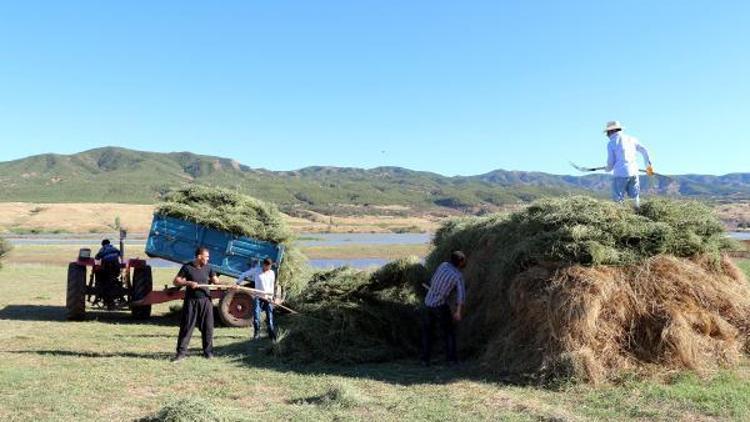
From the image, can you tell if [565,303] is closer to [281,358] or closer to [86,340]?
[281,358]

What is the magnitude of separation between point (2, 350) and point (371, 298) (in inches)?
239

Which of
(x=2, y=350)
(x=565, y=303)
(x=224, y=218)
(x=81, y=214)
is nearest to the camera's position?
(x=565, y=303)

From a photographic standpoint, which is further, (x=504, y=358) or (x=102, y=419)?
(x=504, y=358)

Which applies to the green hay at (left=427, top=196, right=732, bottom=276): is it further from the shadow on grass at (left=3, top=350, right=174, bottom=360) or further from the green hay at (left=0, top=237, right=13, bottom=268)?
the green hay at (left=0, top=237, right=13, bottom=268)

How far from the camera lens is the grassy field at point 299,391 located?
6605 mm

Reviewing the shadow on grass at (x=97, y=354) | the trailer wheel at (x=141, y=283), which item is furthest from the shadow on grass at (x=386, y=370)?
the trailer wheel at (x=141, y=283)

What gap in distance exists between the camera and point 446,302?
31.5ft

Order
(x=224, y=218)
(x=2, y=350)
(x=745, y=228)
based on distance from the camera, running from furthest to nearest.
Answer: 1. (x=745, y=228)
2. (x=224, y=218)
3. (x=2, y=350)

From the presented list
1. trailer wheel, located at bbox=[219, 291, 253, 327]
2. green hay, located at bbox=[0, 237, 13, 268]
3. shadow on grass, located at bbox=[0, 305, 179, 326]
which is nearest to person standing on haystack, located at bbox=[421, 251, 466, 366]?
trailer wheel, located at bbox=[219, 291, 253, 327]

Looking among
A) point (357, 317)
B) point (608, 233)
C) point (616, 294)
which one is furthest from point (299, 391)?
point (608, 233)

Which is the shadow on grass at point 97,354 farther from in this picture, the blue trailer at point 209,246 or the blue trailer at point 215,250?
the blue trailer at point 209,246

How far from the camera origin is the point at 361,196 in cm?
19775

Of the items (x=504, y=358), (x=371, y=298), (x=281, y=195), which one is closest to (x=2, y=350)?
(x=371, y=298)

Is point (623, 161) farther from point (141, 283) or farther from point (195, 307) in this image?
point (141, 283)
